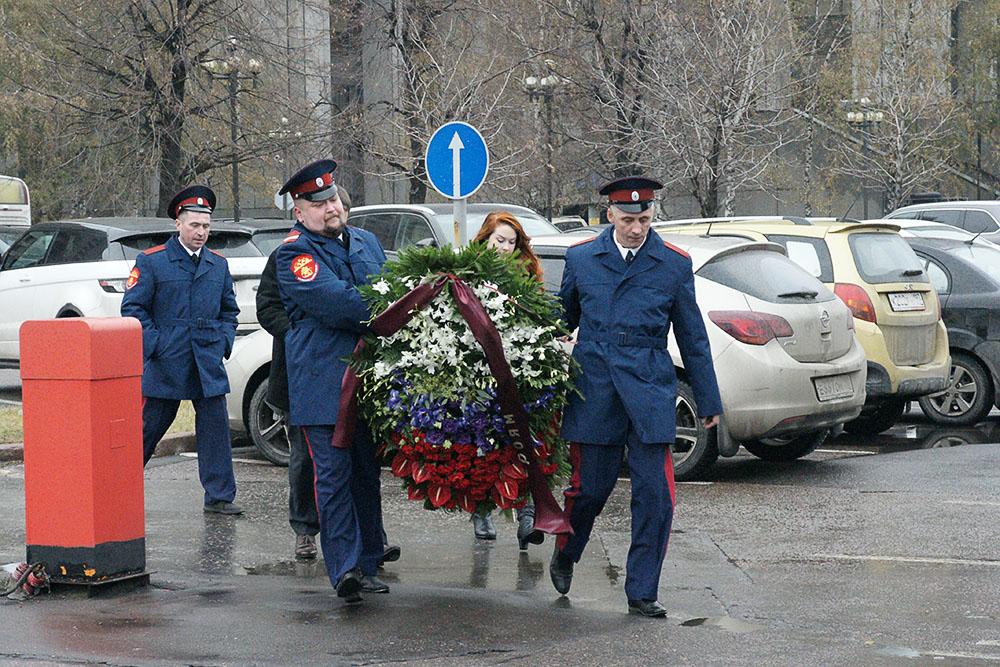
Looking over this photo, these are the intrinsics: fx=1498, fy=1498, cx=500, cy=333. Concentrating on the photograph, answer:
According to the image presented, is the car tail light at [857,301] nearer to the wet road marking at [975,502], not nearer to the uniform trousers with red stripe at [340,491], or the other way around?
the wet road marking at [975,502]

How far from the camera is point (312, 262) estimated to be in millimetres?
6324

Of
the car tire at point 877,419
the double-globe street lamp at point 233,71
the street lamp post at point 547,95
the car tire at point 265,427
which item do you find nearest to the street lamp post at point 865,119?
the street lamp post at point 547,95

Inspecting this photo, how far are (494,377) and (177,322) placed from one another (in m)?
3.09

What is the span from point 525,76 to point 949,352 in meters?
22.8

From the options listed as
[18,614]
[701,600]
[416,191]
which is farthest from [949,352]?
[416,191]

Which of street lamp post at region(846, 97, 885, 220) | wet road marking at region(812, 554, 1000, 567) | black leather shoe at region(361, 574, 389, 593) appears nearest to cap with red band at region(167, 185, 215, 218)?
black leather shoe at region(361, 574, 389, 593)

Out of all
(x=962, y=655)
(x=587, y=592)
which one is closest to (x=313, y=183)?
(x=587, y=592)

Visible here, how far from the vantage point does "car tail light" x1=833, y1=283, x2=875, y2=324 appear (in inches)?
439

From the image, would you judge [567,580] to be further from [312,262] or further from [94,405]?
[94,405]

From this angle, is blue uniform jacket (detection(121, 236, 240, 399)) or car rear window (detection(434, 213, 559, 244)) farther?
car rear window (detection(434, 213, 559, 244))

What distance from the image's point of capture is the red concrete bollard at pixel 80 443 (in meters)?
6.27

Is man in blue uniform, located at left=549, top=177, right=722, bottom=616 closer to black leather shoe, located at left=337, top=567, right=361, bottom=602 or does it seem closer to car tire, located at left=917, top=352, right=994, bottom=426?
black leather shoe, located at left=337, top=567, right=361, bottom=602

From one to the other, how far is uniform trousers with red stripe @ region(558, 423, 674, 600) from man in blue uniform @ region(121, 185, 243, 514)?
9.59ft

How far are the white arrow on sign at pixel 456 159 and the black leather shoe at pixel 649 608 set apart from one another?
7.68 metres
